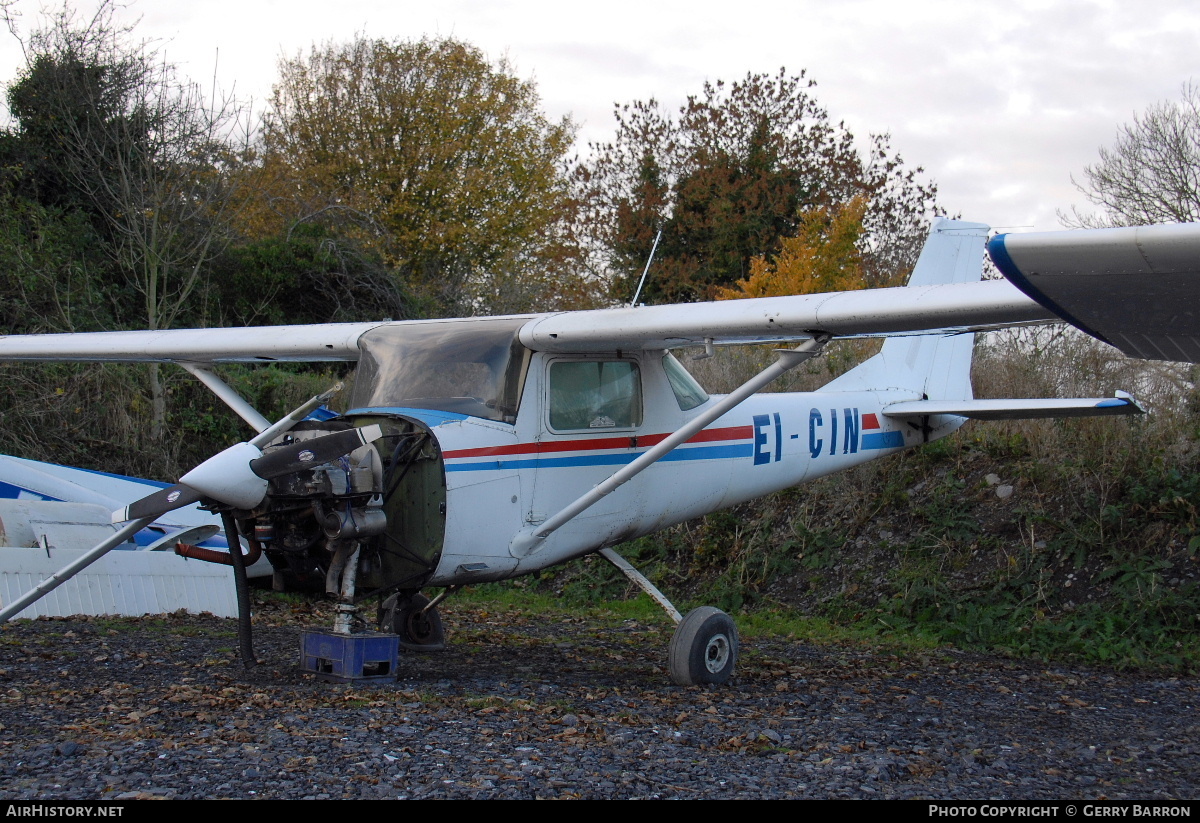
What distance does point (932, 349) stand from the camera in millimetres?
9156

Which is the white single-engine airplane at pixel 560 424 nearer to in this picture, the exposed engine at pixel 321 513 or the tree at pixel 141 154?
the exposed engine at pixel 321 513

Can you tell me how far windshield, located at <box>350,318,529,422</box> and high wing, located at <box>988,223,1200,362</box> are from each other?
10.1 feet

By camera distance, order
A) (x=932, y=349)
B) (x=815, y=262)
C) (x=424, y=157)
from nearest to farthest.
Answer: (x=932, y=349), (x=815, y=262), (x=424, y=157)

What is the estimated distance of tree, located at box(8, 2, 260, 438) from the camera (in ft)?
42.2

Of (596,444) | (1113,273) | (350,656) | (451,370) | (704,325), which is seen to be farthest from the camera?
(596,444)

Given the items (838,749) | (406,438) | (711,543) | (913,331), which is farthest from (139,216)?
(838,749)

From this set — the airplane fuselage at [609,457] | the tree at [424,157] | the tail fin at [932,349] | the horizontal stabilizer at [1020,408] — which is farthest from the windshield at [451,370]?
the tree at [424,157]

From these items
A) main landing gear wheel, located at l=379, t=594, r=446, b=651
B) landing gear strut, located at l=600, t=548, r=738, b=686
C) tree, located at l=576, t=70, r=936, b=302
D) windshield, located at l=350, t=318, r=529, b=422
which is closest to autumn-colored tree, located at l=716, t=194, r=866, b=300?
tree, located at l=576, t=70, r=936, b=302

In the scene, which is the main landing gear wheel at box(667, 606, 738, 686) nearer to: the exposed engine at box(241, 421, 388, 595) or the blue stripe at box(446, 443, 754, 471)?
the blue stripe at box(446, 443, 754, 471)

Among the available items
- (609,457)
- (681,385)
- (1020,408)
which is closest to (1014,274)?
(609,457)

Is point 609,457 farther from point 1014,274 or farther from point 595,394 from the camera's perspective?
point 1014,274

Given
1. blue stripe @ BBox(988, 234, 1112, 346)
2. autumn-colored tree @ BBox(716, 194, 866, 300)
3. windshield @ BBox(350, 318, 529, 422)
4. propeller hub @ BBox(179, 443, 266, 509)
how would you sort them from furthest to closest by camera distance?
1. autumn-colored tree @ BBox(716, 194, 866, 300)
2. windshield @ BBox(350, 318, 529, 422)
3. propeller hub @ BBox(179, 443, 266, 509)
4. blue stripe @ BBox(988, 234, 1112, 346)

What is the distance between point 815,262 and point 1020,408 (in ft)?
44.5

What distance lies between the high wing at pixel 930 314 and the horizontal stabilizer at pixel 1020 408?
1.06m
